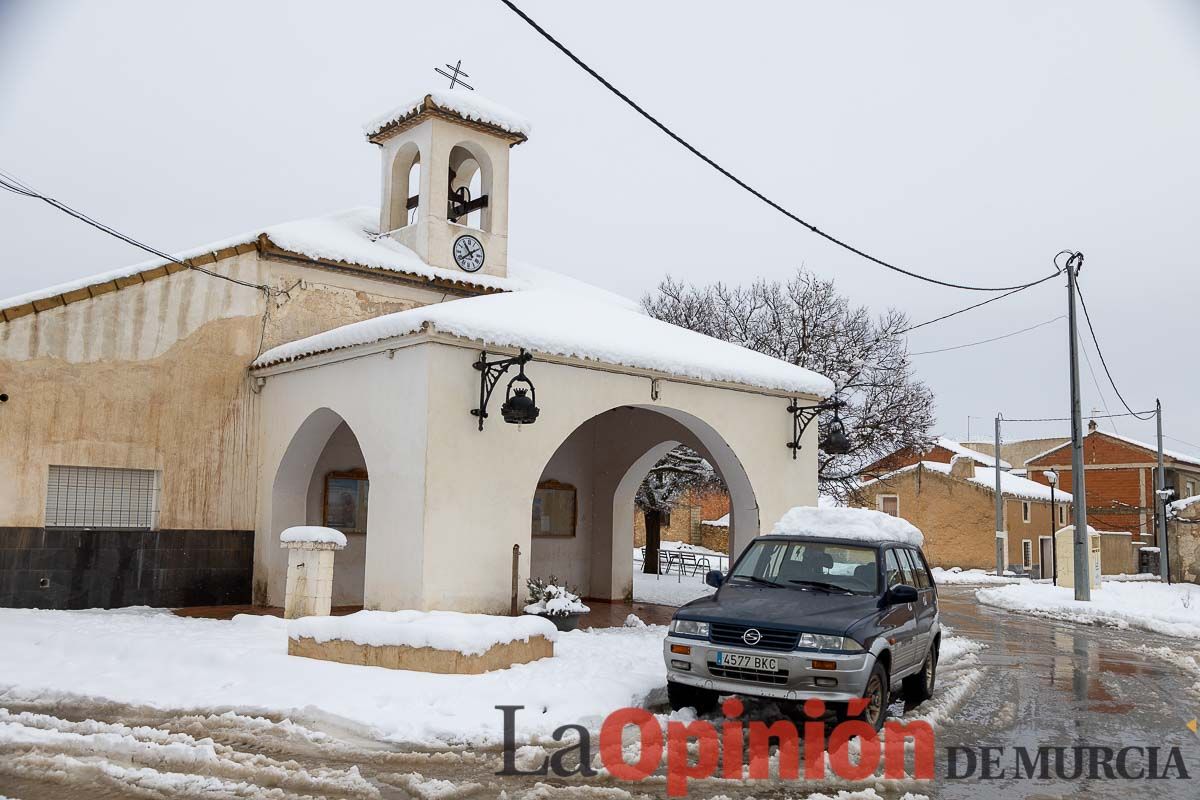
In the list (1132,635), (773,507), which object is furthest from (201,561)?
(1132,635)

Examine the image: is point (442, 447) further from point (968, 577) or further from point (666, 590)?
point (968, 577)

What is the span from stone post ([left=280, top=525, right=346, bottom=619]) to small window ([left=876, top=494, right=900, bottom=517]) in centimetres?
3527

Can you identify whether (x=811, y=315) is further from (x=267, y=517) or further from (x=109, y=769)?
(x=109, y=769)

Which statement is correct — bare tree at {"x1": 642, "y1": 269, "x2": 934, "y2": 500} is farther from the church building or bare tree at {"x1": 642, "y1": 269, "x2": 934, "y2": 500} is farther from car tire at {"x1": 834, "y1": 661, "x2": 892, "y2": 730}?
car tire at {"x1": 834, "y1": 661, "x2": 892, "y2": 730}

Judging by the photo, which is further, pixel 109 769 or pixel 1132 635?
pixel 1132 635

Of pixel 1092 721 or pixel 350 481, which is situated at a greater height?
pixel 350 481

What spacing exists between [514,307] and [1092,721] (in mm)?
7711

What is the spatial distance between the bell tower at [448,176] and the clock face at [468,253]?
2 centimetres

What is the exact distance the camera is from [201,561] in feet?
45.1

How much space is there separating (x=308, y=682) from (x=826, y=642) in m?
4.11

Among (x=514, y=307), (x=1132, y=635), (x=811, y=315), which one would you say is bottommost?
(x=1132, y=635)

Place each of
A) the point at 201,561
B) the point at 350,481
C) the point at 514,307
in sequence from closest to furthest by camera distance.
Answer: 1. the point at 514,307
2. the point at 201,561
3. the point at 350,481

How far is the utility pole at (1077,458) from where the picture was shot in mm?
20516

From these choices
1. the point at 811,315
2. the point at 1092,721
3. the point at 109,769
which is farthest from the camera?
the point at 811,315
